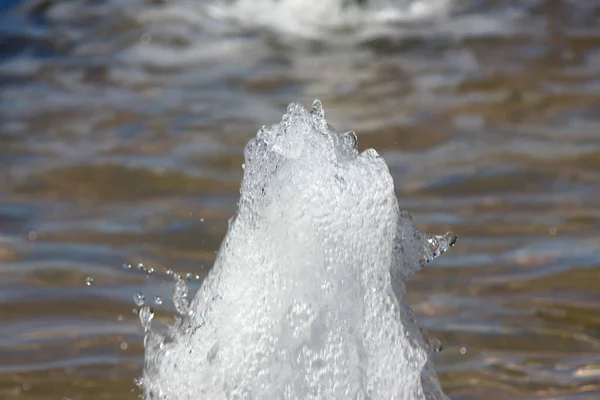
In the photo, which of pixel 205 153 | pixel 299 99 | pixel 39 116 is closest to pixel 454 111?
pixel 299 99

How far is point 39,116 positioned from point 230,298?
368 centimetres

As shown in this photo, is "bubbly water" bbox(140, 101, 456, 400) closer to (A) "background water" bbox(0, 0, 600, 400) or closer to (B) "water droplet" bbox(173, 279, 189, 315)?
(B) "water droplet" bbox(173, 279, 189, 315)

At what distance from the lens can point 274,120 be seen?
5.07 m

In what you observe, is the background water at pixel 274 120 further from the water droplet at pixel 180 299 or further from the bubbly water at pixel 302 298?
the bubbly water at pixel 302 298

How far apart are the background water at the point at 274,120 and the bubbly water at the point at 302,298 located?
722mm

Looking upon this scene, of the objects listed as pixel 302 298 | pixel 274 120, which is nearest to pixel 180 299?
pixel 302 298

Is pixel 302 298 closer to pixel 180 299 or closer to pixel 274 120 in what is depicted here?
pixel 180 299

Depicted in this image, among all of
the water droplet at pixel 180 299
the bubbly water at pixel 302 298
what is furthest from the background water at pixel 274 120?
the bubbly water at pixel 302 298

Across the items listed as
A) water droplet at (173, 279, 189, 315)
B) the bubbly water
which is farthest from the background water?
the bubbly water

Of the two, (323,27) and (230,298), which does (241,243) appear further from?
(323,27)

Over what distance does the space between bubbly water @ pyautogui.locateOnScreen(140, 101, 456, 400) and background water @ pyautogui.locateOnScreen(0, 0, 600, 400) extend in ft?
2.37

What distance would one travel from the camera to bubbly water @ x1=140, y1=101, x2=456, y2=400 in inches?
73.0

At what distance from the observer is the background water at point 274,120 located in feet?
9.65

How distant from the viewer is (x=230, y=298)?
1901 millimetres
